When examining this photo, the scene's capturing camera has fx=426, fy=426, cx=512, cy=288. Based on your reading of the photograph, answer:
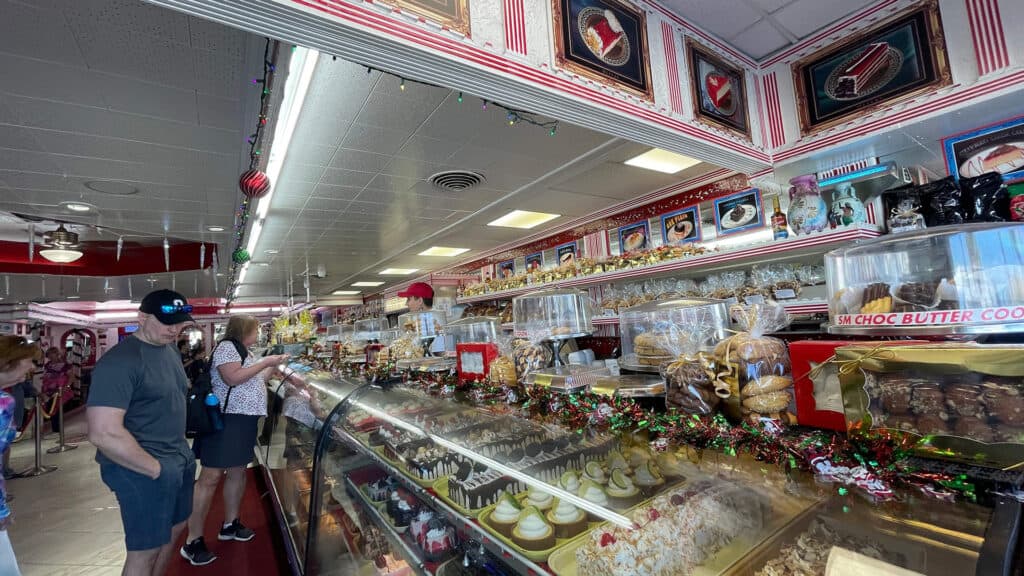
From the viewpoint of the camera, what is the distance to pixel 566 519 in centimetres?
116

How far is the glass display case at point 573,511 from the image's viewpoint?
721 mm

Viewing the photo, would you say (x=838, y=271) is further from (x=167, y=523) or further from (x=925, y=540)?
(x=167, y=523)

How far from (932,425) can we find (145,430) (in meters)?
3.09

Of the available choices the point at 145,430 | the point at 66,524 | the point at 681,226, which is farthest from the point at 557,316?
the point at 66,524

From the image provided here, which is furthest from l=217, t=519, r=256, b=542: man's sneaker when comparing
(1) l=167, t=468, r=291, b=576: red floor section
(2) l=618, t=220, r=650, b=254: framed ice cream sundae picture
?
(2) l=618, t=220, r=650, b=254: framed ice cream sundae picture

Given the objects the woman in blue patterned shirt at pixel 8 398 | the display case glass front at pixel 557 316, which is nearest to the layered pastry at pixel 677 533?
the display case glass front at pixel 557 316

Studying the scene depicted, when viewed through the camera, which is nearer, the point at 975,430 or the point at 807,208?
the point at 975,430

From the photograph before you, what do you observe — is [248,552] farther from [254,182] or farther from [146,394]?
[254,182]

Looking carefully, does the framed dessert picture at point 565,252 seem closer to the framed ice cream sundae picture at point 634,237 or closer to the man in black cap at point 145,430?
the framed ice cream sundae picture at point 634,237

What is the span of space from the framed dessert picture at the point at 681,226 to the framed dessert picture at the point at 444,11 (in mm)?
4226

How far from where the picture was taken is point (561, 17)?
2.59 metres

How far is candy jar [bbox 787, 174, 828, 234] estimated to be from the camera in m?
3.18

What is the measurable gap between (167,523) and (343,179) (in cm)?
377

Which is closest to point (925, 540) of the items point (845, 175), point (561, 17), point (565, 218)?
point (561, 17)
